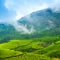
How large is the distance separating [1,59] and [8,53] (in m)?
19.7

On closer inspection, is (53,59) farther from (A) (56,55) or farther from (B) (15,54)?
(B) (15,54)

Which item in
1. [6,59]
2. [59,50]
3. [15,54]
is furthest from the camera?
[59,50]

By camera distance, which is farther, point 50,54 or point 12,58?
point 50,54

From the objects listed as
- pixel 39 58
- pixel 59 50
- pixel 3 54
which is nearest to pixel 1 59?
pixel 3 54

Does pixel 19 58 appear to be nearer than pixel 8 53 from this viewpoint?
Yes

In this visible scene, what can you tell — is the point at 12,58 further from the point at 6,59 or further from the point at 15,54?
the point at 15,54

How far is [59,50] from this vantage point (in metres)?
199

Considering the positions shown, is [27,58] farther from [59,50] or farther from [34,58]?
[59,50]

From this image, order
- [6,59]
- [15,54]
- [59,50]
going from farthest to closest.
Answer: [59,50] → [15,54] → [6,59]

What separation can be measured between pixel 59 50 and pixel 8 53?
154 feet

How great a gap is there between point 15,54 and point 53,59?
3075cm

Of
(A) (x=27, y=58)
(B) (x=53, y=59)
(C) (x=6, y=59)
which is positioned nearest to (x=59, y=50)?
(B) (x=53, y=59)

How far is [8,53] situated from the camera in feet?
597

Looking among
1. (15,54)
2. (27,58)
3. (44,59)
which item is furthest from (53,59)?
(15,54)
